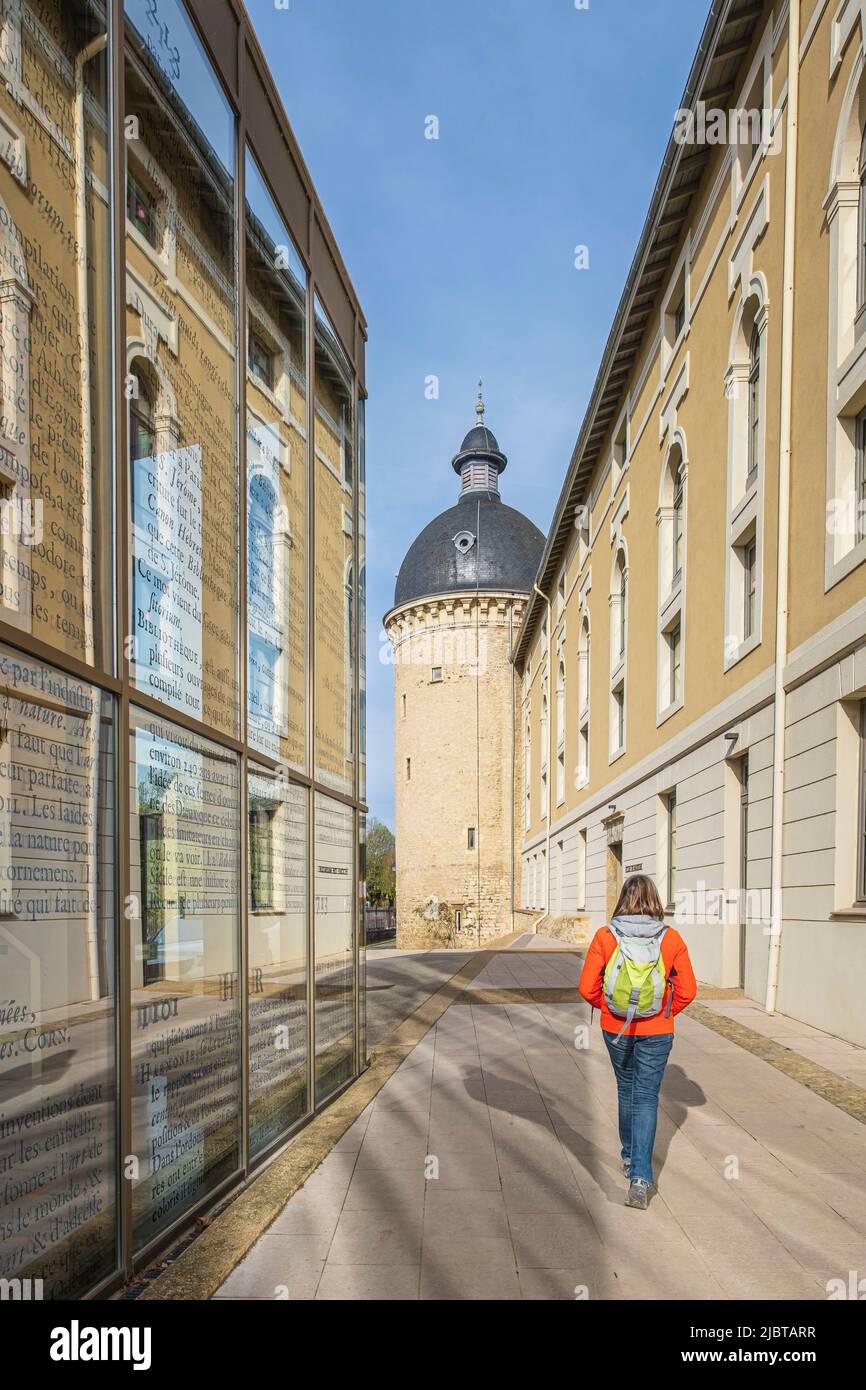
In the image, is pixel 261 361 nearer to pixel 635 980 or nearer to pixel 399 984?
pixel 635 980

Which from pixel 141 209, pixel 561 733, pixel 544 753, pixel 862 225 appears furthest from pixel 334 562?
pixel 544 753

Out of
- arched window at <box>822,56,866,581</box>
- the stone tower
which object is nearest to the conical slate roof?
the stone tower

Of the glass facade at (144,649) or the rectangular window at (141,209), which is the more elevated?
the rectangular window at (141,209)

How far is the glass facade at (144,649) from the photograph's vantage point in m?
3.29

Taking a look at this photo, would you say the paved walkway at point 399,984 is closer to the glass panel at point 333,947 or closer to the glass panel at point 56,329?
the glass panel at point 333,947

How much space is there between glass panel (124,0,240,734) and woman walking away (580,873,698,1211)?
2.40m

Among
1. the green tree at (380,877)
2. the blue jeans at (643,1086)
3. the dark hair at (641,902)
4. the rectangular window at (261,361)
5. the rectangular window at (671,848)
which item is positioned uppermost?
the rectangular window at (261,361)

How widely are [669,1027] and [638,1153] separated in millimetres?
659

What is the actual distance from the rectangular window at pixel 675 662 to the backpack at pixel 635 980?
13573 millimetres

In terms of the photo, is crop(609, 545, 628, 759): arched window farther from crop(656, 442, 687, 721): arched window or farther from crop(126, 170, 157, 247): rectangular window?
crop(126, 170, 157, 247): rectangular window

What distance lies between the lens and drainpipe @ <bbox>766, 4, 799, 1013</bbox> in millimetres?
11391

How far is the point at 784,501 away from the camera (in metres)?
11.7

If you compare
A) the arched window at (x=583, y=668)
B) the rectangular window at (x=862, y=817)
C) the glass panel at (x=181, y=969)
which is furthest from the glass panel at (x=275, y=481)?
the arched window at (x=583, y=668)
